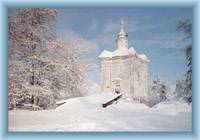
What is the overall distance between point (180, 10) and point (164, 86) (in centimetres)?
73

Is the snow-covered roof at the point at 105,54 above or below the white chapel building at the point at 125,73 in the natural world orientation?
above

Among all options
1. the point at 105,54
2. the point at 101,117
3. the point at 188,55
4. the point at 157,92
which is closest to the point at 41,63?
the point at 105,54

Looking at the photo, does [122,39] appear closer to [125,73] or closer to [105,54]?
[105,54]

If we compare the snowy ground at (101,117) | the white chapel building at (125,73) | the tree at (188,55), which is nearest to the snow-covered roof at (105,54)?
the white chapel building at (125,73)

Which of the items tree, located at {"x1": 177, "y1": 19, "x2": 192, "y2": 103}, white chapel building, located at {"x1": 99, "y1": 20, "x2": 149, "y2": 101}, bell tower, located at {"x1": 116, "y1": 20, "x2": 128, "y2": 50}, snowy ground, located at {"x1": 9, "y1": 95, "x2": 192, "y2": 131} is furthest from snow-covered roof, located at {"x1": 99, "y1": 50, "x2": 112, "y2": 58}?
tree, located at {"x1": 177, "y1": 19, "x2": 192, "y2": 103}

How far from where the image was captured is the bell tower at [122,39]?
3.30 meters

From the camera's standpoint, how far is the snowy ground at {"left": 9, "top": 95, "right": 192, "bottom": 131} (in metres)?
3.20

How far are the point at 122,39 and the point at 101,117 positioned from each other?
0.77m

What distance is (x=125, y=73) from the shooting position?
329cm

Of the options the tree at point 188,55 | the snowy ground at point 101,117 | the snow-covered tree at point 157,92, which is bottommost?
the snowy ground at point 101,117

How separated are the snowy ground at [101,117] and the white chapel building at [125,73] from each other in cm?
11

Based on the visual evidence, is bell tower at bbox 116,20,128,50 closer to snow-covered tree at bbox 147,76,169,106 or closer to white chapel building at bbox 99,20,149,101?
white chapel building at bbox 99,20,149,101

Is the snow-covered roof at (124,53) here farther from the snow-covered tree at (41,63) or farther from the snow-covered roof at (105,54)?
the snow-covered tree at (41,63)

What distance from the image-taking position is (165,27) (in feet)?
10.8
